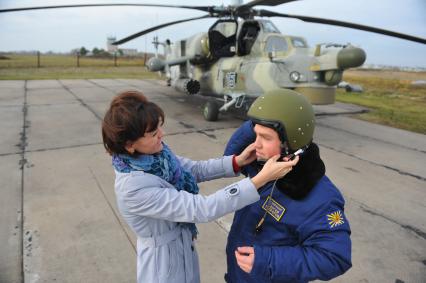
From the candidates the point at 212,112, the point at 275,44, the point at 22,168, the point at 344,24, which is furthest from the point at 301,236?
the point at 212,112

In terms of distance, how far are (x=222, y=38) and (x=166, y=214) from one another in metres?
7.88

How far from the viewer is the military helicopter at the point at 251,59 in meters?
6.27

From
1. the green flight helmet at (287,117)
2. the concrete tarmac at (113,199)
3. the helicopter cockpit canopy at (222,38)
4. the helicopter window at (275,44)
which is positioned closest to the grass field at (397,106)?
the concrete tarmac at (113,199)

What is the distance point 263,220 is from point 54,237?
2506mm

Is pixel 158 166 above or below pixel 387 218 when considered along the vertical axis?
above

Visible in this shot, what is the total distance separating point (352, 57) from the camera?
5.77 meters

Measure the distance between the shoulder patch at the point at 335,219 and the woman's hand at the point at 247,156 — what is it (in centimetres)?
54

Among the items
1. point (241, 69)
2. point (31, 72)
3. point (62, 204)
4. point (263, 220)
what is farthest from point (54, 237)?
point (31, 72)

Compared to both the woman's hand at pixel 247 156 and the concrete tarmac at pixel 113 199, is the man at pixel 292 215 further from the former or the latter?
the concrete tarmac at pixel 113 199

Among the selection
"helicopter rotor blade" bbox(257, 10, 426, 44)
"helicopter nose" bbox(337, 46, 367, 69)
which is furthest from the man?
"helicopter nose" bbox(337, 46, 367, 69)

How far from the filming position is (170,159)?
154cm

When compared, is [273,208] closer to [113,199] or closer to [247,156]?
[247,156]

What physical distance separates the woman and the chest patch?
0.39 feet

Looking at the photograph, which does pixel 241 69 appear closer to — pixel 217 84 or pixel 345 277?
pixel 217 84
